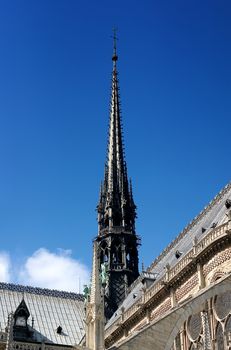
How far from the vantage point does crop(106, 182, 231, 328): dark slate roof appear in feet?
96.9

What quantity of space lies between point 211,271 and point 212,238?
4.30 feet

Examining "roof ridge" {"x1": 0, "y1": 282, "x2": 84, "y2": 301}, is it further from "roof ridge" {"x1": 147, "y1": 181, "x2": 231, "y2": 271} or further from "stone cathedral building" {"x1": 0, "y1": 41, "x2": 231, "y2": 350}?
"roof ridge" {"x1": 147, "y1": 181, "x2": 231, "y2": 271}

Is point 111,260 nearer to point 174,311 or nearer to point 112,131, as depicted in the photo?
point 112,131

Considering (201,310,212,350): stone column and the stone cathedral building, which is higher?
the stone cathedral building

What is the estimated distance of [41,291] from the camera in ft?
146

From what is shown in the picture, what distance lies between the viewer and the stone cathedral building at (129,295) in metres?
19.7

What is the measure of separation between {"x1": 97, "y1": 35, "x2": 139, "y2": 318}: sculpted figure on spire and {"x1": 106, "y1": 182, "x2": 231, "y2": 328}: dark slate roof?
2.46m

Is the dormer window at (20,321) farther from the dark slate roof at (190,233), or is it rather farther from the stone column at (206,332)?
the stone column at (206,332)

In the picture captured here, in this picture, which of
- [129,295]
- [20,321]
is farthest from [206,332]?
[129,295]

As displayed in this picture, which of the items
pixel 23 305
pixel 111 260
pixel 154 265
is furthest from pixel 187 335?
pixel 111 260

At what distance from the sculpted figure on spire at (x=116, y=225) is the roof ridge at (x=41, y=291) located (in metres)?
3.48

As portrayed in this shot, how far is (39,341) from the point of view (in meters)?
36.2

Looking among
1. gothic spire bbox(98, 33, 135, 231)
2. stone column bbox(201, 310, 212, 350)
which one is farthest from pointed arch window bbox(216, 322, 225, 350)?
gothic spire bbox(98, 33, 135, 231)

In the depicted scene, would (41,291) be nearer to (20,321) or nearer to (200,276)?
(20,321)
